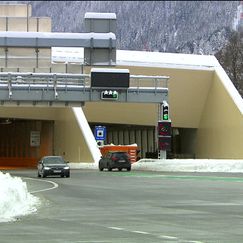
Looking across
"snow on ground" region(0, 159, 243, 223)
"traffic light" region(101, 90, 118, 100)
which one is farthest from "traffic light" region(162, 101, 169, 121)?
"traffic light" region(101, 90, 118, 100)

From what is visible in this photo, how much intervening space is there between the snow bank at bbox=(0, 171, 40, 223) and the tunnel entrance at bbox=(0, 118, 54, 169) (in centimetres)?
5665

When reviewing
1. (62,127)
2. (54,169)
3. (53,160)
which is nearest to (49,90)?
(53,160)

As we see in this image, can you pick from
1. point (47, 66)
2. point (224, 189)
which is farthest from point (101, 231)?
point (47, 66)

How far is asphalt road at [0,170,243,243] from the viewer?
14034mm

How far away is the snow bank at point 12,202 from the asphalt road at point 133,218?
35 centimetres

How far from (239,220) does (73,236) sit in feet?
15.8

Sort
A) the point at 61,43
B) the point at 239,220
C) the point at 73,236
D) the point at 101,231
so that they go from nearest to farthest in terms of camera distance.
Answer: the point at 73,236
the point at 101,231
the point at 239,220
the point at 61,43

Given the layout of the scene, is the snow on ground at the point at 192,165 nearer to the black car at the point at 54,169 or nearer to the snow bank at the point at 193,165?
the snow bank at the point at 193,165

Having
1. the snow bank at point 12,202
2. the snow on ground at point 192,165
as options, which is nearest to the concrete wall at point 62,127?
the snow on ground at point 192,165

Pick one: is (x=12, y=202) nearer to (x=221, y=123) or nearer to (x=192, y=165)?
(x=192, y=165)

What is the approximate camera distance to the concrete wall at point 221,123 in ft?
231

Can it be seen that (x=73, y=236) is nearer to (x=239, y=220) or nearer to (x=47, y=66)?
(x=239, y=220)

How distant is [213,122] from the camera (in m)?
75.4

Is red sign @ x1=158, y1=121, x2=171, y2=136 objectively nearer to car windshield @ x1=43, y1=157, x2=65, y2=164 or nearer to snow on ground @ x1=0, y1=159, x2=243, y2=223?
snow on ground @ x1=0, y1=159, x2=243, y2=223
